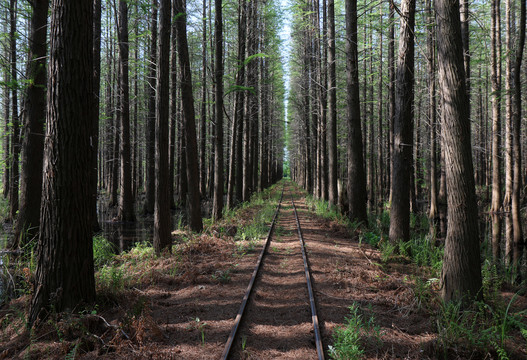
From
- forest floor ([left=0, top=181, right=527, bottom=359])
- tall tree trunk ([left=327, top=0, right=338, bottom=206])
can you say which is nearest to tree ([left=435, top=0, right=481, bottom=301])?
forest floor ([left=0, top=181, right=527, bottom=359])

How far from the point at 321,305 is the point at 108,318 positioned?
3.23 m

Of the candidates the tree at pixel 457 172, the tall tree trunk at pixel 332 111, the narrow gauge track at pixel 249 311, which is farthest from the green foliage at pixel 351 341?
the tall tree trunk at pixel 332 111

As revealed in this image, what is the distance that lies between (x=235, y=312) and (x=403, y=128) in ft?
19.5

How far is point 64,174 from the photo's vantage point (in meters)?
4.18

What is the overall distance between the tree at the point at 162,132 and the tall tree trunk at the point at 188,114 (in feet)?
5.28

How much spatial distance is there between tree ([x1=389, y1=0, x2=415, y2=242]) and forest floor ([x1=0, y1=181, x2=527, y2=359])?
1195 millimetres

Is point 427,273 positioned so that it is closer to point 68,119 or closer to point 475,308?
point 475,308

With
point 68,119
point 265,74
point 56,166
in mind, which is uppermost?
point 265,74

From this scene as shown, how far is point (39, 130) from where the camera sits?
862 centimetres

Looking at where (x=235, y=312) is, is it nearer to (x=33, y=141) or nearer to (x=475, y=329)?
(x=475, y=329)

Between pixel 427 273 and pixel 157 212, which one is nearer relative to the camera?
pixel 427 273

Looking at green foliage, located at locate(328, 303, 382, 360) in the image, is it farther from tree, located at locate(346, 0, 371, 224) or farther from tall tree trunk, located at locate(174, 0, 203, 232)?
tree, located at locate(346, 0, 371, 224)

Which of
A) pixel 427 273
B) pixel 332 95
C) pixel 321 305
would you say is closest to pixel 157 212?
pixel 321 305

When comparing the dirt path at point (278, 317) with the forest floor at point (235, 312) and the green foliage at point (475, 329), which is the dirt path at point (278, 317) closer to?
the forest floor at point (235, 312)
